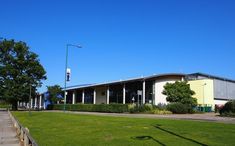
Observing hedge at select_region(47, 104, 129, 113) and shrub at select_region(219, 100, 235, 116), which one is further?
hedge at select_region(47, 104, 129, 113)

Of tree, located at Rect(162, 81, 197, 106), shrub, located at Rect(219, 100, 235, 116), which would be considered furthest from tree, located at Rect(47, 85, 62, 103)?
shrub, located at Rect(219, 100, 235, 116)

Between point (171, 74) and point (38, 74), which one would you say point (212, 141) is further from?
point (38, 74)

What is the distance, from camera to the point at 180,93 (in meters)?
51.8

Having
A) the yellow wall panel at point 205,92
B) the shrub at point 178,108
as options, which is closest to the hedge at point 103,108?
the shrub at point 178,108

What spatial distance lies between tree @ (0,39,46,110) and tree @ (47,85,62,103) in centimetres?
602

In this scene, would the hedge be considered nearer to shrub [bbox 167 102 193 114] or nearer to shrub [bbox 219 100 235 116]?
shrub [bbox 167 102 193 114]

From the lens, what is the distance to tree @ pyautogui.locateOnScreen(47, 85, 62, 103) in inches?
2972

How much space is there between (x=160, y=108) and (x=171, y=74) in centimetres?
1402

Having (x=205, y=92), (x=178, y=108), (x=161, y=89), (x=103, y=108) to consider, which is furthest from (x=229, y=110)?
(x=161, y=89)

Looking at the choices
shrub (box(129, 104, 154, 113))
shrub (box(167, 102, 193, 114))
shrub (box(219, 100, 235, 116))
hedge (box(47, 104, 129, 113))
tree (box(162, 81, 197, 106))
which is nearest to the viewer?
shrub (box(219, 100, 235, 116))

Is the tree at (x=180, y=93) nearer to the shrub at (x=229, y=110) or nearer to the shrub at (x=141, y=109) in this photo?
the shrub at (x=141, y=109)

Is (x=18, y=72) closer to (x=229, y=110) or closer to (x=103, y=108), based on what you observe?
(x=103, y=108)

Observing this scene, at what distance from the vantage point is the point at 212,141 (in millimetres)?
10945

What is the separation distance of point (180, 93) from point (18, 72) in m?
33.4
